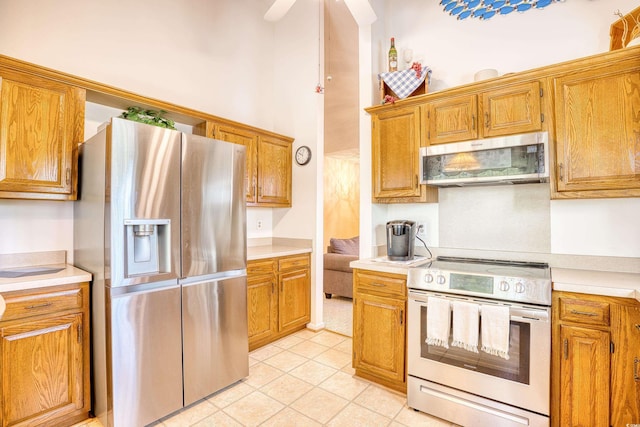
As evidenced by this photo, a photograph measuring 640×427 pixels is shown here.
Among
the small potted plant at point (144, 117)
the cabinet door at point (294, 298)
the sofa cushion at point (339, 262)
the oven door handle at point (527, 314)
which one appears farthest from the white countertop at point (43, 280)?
the sofa cushion at point (339, 262)

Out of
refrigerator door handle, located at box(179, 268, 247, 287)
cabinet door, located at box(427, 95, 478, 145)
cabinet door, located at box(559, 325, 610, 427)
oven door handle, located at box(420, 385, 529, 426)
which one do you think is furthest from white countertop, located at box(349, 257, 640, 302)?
refrigerator door handle, located at box(179, 268, 247, 287)

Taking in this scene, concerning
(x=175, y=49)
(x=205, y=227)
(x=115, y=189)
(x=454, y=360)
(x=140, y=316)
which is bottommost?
(x=454, y=360)

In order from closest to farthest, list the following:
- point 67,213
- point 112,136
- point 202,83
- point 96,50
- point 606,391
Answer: point 606,391 → point 112,136 → point 67,213 → point 96,50 → point 202,83

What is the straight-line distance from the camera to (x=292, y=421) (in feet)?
6.50

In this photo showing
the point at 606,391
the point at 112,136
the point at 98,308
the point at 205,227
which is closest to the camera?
the point at 606,391

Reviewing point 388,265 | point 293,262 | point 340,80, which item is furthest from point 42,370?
point 340,80

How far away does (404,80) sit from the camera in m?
2.62

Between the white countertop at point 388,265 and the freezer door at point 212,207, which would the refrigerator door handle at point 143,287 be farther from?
the white countertop at point 388,265

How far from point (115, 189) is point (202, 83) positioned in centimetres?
196

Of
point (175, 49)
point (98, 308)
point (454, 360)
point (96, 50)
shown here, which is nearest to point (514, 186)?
point (454, 360)

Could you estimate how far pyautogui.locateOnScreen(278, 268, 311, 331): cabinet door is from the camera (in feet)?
10.7

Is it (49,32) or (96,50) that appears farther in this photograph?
(96,50)

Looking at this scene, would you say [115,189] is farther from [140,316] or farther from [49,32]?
[49,32]

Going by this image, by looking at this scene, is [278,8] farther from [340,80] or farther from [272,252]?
[340,80]
